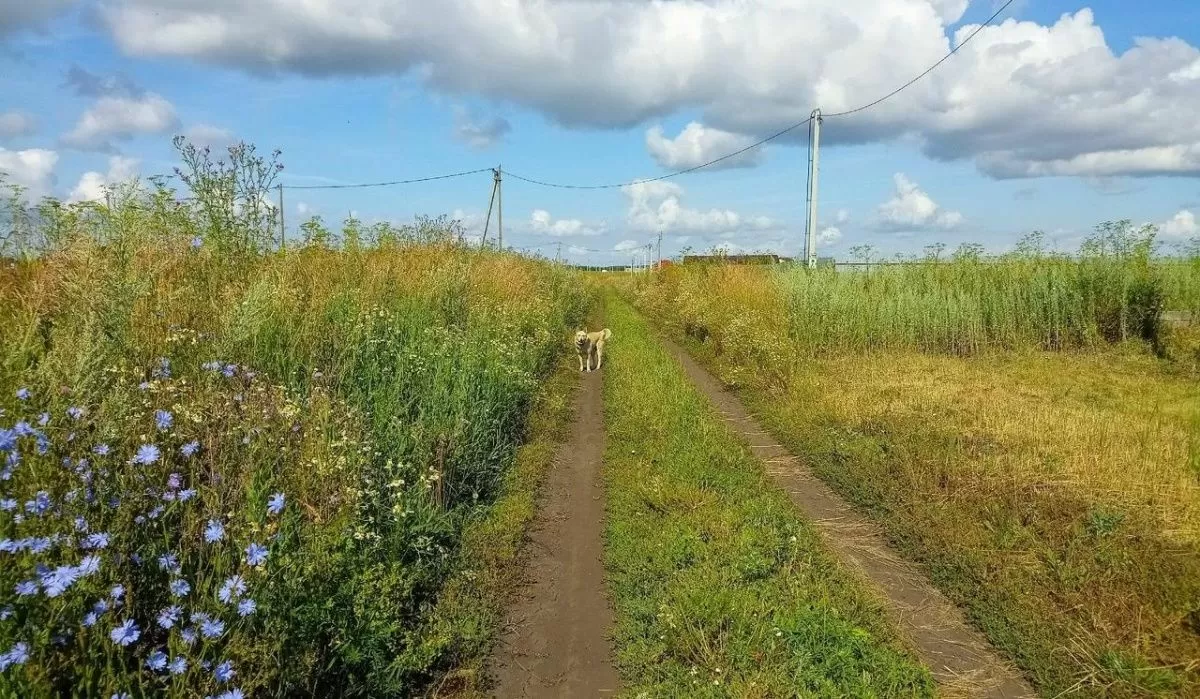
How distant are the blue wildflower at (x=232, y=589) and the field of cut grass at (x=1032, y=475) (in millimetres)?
3548

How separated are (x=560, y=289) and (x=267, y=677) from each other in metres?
21.2

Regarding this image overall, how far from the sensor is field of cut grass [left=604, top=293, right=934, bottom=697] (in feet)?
11.0

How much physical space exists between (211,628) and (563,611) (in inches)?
93.5

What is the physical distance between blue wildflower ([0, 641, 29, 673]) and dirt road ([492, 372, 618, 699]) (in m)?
2.07

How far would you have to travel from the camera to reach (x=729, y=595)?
4.00m

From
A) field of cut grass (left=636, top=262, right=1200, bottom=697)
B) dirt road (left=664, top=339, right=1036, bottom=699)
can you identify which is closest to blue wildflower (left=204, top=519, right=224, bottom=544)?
dirt road (left=664, top=339, right=1036, bottom=699)

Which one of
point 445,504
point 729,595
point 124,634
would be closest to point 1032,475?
point 729,595

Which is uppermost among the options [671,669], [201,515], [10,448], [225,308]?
[225,308]

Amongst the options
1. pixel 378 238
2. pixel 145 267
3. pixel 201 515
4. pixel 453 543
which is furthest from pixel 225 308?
pixel 378 238

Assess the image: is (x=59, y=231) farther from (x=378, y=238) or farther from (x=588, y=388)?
(x=588, y=388)

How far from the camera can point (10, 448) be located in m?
2.17

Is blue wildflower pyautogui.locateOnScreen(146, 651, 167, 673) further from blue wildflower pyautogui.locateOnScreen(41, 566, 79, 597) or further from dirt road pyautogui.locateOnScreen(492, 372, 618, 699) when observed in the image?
dirt road pyautogui.locateOnScreen(492, 372, 618, 699)

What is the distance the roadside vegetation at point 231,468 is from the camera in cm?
217

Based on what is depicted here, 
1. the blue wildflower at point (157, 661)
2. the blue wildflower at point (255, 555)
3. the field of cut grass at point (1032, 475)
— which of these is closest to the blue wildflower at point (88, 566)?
the blue wildflower at point (157, 661)
